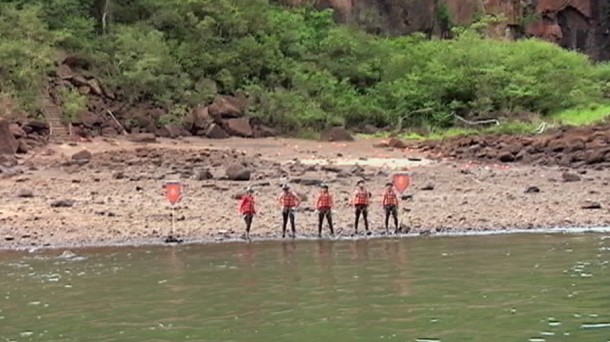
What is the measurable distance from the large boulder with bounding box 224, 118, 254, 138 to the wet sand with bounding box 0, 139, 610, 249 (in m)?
3.42

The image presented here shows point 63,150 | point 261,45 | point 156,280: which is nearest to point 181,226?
point 156,280

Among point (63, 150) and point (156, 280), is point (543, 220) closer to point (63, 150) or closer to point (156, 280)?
point (156, 280)

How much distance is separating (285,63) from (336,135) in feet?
24.0

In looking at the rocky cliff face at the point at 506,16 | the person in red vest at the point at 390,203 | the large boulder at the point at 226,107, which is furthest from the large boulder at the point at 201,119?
the person in red vest at the point at 390,203

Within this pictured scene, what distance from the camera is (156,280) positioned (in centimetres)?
1569

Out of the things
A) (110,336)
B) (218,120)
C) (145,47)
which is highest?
(145,47)

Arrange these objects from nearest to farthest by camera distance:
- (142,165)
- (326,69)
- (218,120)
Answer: (142,165) → (218,120) → (326,69)

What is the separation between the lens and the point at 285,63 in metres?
45.1

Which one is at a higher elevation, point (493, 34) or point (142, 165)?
point (493, 34)

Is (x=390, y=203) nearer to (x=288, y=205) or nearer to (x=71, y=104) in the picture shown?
(x=288, y=205)

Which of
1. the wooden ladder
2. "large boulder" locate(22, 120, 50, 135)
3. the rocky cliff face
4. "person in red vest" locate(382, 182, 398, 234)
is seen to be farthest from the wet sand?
the rocky cliff face

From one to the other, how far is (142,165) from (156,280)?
14574mm

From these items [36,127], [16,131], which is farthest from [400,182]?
[36,127]

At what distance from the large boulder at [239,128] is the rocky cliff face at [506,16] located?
48.5 feet
